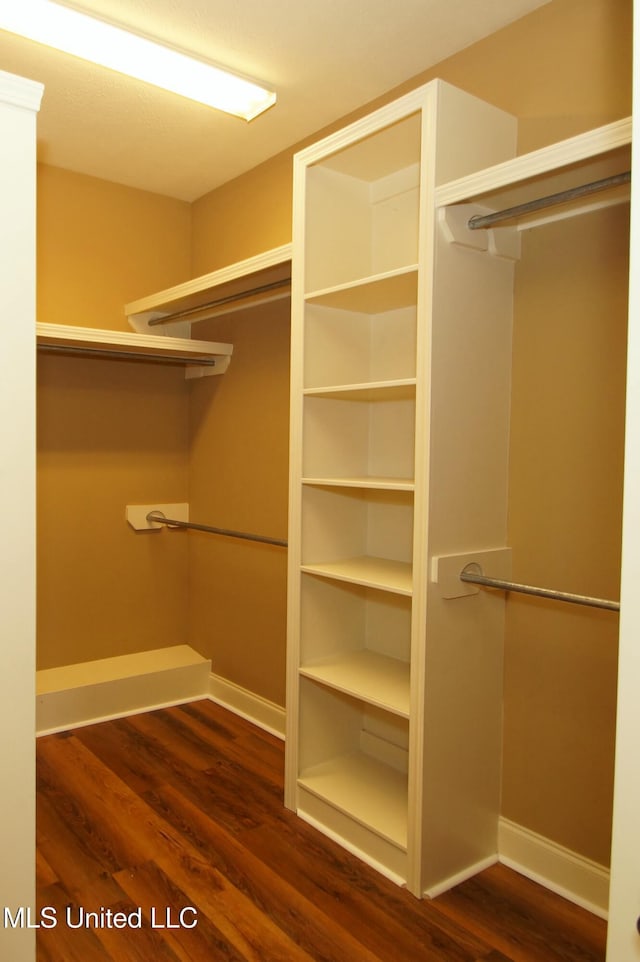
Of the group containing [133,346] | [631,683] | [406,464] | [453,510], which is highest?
[133,346]

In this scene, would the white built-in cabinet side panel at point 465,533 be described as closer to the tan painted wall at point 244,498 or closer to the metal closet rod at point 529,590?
the metal closet rod at point 529,590

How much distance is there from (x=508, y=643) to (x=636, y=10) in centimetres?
176

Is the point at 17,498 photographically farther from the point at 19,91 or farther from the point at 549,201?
the point at 549,201

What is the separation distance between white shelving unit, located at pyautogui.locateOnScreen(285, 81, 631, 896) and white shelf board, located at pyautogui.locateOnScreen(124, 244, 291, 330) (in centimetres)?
22

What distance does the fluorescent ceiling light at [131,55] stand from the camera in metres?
2.04

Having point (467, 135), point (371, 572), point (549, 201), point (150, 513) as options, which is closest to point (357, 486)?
point (371, 572)

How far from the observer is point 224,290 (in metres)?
3.04

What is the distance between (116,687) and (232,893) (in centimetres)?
150

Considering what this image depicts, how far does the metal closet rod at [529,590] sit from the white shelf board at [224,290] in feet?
4.30

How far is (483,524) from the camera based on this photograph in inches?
85.0

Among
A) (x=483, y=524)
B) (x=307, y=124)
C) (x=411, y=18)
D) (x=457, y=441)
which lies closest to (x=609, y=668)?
(x=483, y=524)

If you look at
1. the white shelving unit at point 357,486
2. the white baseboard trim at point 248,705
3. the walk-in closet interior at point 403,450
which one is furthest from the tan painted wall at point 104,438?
the white shelving unit at point 357,486

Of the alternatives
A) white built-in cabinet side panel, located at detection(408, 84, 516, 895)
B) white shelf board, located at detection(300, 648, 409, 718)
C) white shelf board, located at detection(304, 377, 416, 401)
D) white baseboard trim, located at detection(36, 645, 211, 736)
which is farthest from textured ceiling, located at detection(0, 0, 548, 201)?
white baseboard trim, located at detection(36, 645, 211, 736)

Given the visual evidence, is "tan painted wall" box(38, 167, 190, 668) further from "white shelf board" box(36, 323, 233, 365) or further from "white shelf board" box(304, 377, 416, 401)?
"white shelf board" box(304, 377, 416, 401)
